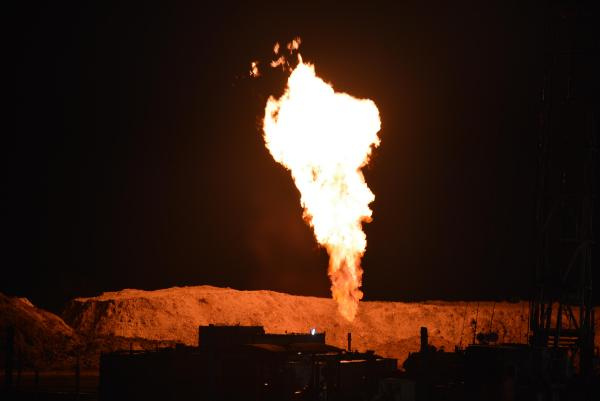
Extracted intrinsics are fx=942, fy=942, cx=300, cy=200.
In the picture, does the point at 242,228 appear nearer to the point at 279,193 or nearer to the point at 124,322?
the point at 279,193

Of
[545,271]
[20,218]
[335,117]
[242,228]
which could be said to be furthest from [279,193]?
[545,271]

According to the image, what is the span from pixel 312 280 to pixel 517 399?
2054 inches

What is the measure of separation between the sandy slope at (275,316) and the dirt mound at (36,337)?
9563 millimetres

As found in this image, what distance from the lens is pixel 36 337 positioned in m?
63.7

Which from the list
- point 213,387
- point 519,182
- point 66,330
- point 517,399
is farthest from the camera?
point 519,182

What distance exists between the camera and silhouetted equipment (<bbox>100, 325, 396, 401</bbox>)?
116 feet

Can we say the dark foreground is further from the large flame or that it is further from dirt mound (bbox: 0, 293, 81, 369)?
the large flame

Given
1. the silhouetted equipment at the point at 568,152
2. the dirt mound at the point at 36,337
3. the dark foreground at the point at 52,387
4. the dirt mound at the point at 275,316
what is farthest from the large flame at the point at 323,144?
the dirt mound at the point at 36,337

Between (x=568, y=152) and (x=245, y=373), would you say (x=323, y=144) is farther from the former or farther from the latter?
(x=245, y=373)

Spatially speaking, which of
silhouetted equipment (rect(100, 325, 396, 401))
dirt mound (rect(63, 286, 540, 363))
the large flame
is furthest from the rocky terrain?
silhouetted equipment (rect(100, 325, 396, 401))

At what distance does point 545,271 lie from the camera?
44844 mm

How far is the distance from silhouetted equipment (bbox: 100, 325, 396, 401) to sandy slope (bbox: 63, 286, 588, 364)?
34213 mm

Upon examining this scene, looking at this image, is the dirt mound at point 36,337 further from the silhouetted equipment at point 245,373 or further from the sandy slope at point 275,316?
the silhouetted equipment at point 245,373

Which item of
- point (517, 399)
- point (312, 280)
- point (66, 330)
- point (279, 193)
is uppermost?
point (279, 193)
